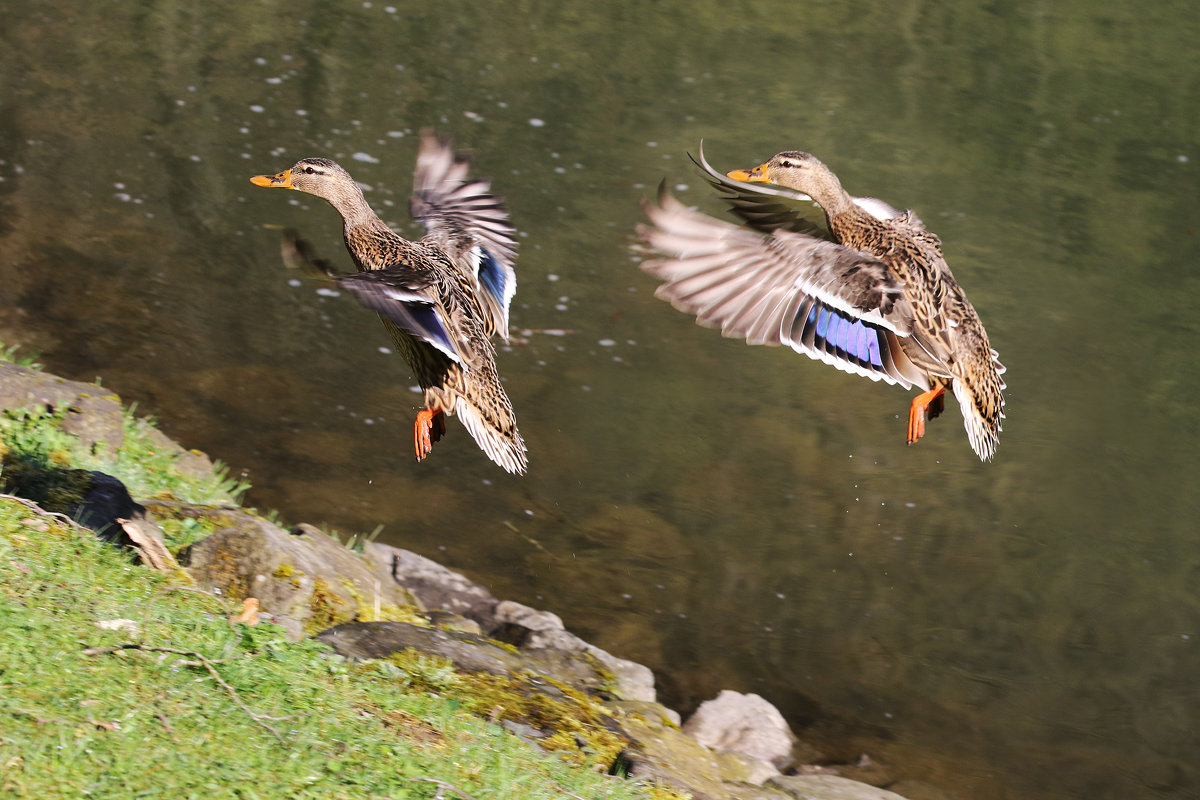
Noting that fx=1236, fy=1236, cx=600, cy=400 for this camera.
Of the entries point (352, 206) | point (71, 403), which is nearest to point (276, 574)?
point (352, 206)

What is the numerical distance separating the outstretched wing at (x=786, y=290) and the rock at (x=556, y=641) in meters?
2.02

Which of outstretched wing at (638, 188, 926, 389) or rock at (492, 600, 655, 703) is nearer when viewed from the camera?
outstretched wing at (638, 188, 926, 389)

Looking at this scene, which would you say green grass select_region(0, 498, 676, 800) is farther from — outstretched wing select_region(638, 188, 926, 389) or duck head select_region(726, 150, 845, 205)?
duck head select_region(726, 150, 845, 205)

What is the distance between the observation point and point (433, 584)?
19.7 ft

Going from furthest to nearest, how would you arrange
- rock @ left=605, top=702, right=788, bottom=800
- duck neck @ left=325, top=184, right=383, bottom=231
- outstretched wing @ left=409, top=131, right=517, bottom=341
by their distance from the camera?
outstretched wing @ left=409, top=131, right=517, bottom=341 → duck neck @ left=325, top=184, right=383, bottom=231 → rock @ left=605, top=702, right=788, bottom=800

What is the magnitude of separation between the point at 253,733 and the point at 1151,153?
1185cm

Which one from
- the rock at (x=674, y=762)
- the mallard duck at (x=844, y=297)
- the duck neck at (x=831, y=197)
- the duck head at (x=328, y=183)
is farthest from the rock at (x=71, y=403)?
the duck neck at (x=831, y=197)

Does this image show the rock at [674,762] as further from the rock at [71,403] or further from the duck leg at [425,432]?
the rock at [71,403]

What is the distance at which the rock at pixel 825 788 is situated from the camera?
5090 mm

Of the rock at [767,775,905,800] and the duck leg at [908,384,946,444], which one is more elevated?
the duck leg at [908,384,946,444]

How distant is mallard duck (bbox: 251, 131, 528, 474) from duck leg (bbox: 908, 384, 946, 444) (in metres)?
1.29

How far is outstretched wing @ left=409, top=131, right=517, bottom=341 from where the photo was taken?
473 cm

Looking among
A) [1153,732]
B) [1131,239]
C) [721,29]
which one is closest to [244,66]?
[721,29]

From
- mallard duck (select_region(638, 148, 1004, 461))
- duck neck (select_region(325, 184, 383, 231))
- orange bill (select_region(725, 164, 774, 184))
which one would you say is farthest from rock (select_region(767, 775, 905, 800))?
duck neck (select_region(325, 184, 383, 231))
